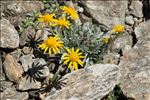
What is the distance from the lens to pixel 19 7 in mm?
7281

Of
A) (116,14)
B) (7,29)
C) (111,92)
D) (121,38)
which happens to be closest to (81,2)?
(116,14)

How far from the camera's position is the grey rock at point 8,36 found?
654 cm

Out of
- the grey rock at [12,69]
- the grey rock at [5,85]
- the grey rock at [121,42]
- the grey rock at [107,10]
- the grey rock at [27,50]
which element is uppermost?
the grey rock at [107,10]

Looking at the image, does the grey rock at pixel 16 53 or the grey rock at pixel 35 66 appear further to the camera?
the grey rock at pixel 16 53

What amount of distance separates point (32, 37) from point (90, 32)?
1088mm

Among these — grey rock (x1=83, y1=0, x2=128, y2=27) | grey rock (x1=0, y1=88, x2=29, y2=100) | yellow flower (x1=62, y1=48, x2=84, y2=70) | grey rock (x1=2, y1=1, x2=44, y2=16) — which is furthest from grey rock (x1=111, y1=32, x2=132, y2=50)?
grey rock (x1=0, y1=88, x2=29, y2=100)

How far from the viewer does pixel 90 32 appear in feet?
22.5

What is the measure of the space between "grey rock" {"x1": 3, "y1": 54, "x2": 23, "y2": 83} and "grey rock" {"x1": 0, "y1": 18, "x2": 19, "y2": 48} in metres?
0.24

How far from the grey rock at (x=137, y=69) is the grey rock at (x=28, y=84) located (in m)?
1.46

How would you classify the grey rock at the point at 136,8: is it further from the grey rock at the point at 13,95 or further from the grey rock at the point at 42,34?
the grey rock at the point at 13,95

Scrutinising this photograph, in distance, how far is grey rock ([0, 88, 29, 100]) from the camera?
20.0ft

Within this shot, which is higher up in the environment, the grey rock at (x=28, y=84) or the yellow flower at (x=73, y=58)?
the yellow flower at (x=73, y=58)

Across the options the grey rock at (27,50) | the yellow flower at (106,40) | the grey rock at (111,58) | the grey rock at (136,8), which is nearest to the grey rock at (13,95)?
the grey rock at (27,50)

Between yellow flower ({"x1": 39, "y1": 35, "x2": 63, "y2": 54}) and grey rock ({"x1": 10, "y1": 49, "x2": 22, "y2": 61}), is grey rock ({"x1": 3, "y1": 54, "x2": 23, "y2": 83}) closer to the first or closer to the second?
grey rock ({"x1": 10, "y1": 49, "x2": 22, "y2": 61})
